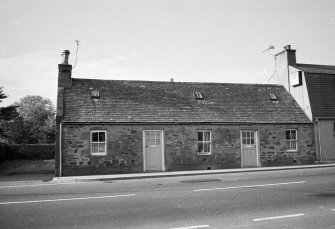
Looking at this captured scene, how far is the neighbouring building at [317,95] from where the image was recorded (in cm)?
2214

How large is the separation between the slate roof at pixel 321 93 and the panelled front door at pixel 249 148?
18.4ft

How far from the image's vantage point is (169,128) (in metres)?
19.1

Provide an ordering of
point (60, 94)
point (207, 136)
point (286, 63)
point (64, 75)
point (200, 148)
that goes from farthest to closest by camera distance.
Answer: point (286, 63), point (64, 75), point (207, 136), point (200, 148), point (60, 94)

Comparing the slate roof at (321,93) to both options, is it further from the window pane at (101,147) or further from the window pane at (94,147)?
the window pane at (94,147)

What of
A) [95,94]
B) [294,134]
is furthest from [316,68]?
[95,94]

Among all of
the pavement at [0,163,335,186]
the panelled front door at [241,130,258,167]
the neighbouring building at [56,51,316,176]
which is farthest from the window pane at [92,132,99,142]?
Answer: the panelled front door at [241,130,258,167]

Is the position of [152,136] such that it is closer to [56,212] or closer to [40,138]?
[56,212]

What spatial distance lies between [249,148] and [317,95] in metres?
7.84

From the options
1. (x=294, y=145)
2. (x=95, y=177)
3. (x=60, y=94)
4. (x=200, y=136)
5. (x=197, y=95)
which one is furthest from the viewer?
(x=197, y=95)

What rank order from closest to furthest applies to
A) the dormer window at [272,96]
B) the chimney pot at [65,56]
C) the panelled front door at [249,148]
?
the panelled front door at [249,148]
the chimney pot at [65,56]
the dormer window at [272,96]

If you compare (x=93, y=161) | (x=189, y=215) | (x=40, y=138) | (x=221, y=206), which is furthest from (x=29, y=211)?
(x=40, y=138)

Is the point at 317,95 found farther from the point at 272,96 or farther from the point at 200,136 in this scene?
the point at 200,136

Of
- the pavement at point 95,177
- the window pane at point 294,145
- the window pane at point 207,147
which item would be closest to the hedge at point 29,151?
the pavement at point 95,177

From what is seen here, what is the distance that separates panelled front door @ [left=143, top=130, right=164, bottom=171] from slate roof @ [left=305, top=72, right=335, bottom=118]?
1253 cm
